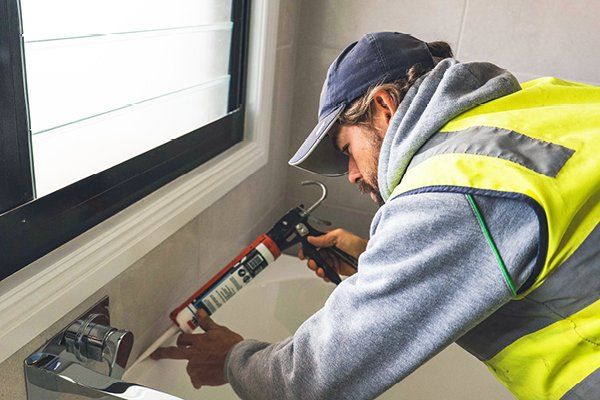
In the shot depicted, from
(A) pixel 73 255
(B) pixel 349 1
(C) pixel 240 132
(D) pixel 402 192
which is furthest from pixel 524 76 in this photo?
(A) pixel 73 255

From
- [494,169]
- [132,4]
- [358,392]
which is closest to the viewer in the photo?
[494,169]

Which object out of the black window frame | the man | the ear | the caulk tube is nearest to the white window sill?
the black window frame

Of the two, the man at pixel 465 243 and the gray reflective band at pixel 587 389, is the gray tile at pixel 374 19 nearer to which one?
the man at pixel 465 243

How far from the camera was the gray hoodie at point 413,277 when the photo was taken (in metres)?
0.62

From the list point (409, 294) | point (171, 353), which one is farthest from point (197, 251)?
point (409, 294)

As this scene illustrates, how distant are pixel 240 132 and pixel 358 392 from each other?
30.5 inches

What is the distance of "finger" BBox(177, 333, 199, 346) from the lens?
3.17 ft

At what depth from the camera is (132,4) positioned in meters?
0.91

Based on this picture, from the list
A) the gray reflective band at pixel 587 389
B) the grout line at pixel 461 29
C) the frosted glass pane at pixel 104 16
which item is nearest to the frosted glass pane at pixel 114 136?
the frosted glass pane at pixel 104 16

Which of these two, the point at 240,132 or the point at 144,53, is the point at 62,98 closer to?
the point at 144,53

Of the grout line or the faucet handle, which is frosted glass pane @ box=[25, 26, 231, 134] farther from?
the grout line

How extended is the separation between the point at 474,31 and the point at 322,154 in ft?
2.06

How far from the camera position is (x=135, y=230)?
2.99 feet

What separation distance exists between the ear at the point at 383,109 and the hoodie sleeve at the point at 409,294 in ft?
0.55
